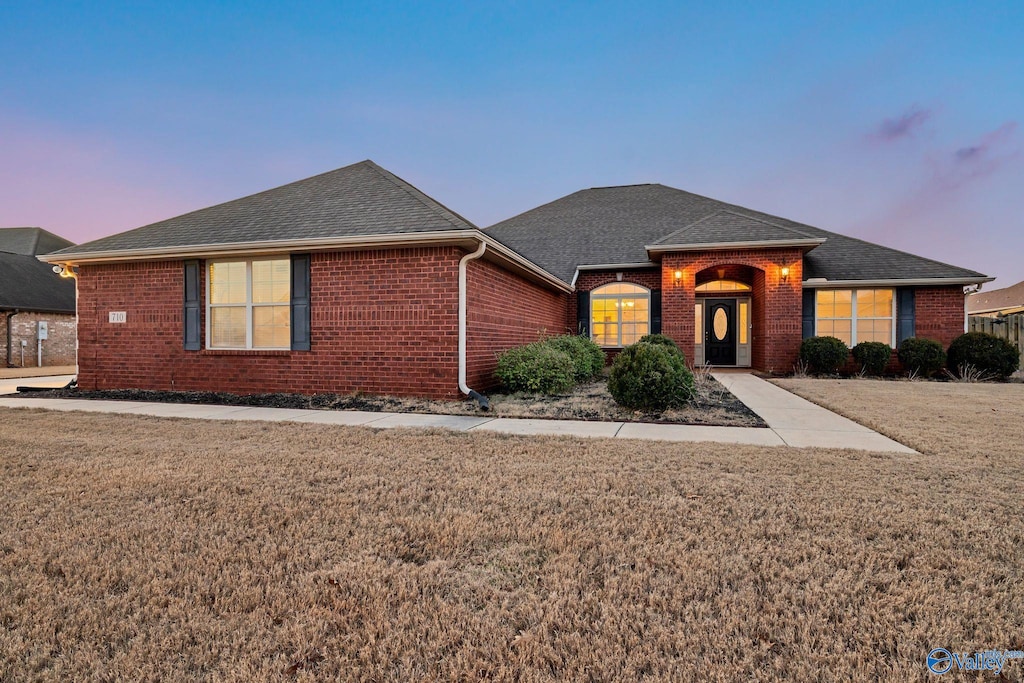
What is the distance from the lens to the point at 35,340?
A: 60.8 ft

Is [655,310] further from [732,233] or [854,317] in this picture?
[854,317]

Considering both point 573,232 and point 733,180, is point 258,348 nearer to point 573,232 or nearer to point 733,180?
point 573,232

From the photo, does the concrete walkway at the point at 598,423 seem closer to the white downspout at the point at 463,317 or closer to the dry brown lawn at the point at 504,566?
the dry brown lawn at the point at 504,566

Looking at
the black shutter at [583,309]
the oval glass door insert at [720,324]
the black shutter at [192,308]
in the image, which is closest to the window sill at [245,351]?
the black shutter at [192,308]

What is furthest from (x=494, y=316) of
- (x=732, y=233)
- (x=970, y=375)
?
(x=970, y=375)

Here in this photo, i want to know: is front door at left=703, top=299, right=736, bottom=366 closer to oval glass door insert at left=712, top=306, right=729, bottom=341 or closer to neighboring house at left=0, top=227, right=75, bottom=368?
oval glass door insert at left=712, top=306, right=729, bottom=341

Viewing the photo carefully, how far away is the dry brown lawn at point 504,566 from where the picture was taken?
5.13 feet

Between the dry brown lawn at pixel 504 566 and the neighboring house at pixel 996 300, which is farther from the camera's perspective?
the neighboring house at pixel 996 300

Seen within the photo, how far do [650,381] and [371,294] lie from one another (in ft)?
15.9

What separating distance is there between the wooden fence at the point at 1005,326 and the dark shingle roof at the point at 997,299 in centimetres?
3001

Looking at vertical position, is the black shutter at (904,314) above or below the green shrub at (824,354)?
above

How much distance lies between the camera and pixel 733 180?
2288 centimetres

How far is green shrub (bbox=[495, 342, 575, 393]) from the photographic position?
8422 millimetres

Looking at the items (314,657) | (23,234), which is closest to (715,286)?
(314,657)
